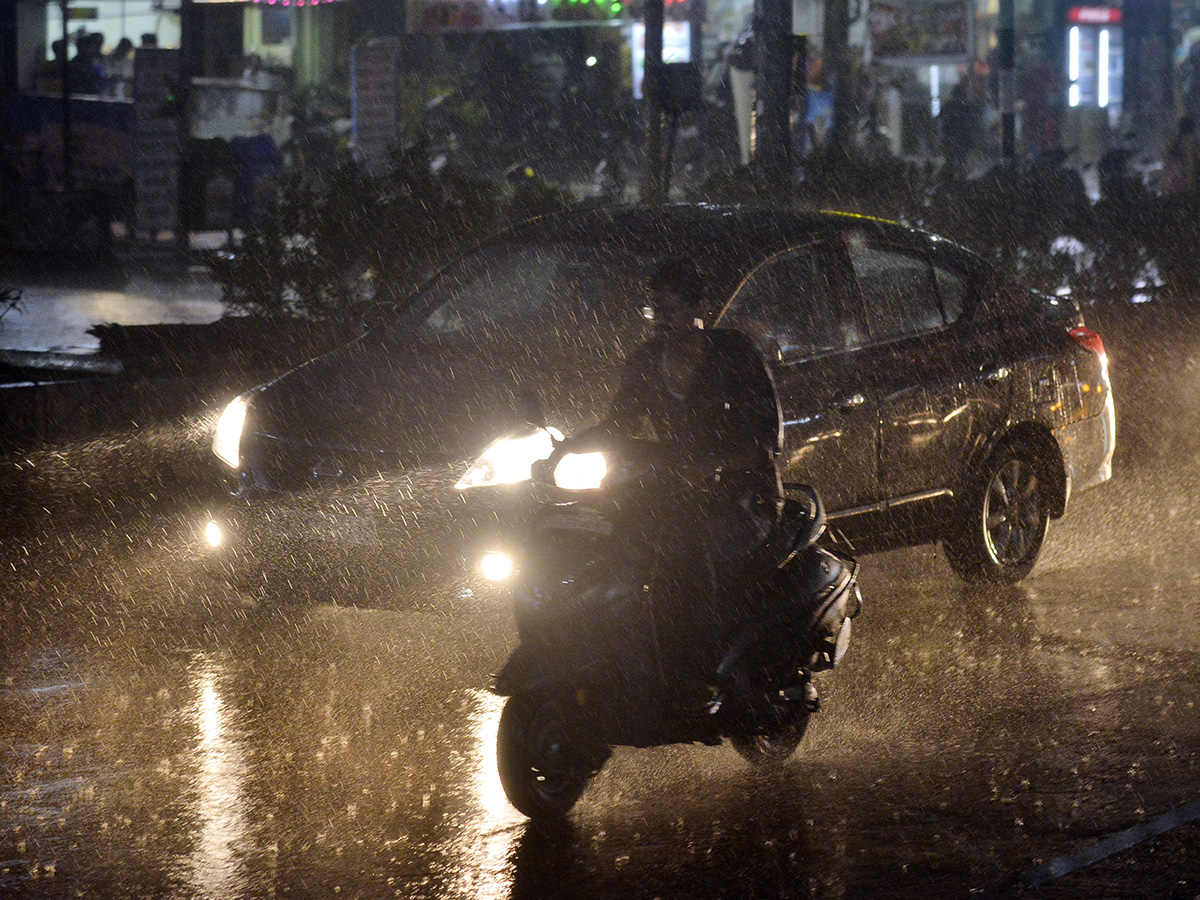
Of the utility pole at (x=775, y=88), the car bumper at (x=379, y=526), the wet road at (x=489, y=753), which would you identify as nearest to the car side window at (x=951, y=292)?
the wet road at (x=489, y=753)

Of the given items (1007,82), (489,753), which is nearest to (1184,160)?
(1007,82)

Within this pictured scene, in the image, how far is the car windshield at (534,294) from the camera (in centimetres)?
659

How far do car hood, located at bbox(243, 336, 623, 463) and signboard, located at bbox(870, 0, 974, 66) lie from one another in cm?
1771

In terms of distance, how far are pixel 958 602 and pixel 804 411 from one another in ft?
4.82

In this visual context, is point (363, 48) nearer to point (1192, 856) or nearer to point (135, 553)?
point (135, 553)

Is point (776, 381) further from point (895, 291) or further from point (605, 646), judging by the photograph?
point (605, 646)

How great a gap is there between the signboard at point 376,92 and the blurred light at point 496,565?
12469 millimetres

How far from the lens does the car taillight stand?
24.8 ft

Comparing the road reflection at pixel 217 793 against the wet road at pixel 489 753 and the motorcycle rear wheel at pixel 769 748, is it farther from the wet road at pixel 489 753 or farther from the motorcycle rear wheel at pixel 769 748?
the motorcycle rear wheel at pixel 769 748

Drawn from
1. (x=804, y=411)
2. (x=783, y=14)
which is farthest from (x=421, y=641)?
(x=783, y=14)

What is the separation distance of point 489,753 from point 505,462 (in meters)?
1.11

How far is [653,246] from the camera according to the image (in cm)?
680

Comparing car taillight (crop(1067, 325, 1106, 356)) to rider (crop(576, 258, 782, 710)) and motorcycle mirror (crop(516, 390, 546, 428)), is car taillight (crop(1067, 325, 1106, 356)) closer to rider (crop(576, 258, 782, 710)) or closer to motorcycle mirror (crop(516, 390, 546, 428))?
rider (crop(576, 258, 782, 710))

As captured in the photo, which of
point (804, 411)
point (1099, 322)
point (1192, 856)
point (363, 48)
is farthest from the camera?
point (363, 48)
